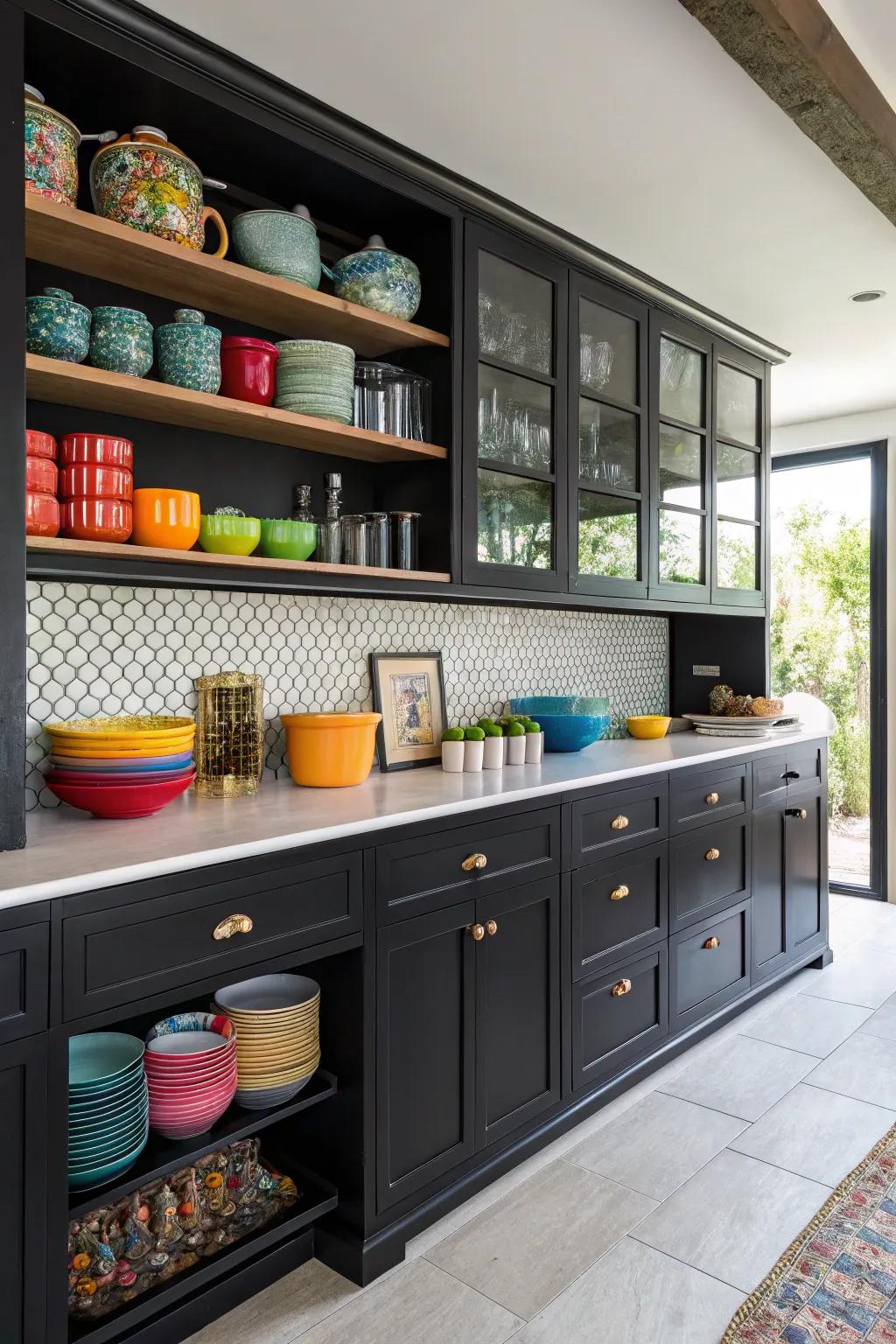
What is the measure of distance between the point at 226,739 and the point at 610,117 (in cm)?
175

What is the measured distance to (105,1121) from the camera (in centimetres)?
155

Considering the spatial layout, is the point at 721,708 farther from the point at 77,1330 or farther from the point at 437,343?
the point at 77,1330

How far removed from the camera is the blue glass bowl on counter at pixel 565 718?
305cm

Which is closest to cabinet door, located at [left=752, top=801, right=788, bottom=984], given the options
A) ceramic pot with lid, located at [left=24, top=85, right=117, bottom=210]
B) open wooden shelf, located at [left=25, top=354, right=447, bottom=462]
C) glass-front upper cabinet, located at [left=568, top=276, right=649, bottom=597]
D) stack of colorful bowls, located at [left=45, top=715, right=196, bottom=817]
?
glass-front upper cabinet, located at [left=568, top=276, right=649, bottom=597]

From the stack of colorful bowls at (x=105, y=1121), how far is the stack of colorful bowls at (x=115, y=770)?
0.48 m

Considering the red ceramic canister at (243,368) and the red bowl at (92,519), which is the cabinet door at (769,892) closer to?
the red ceramic canister at (243,368)

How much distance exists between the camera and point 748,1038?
3.08 meters

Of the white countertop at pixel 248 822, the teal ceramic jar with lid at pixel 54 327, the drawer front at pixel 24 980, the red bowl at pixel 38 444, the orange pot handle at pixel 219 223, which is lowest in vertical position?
the drawer front at pixel 24 980

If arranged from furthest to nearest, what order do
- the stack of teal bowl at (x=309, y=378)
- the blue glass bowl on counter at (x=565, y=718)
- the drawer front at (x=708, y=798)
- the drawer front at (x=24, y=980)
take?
1. the blue glass bowl on counter at (x=565, y=718)
2. the drawer front at (x=708, y=798)
3. the stack of teal bowl at (x=309, y=378)
4. the drawer front at (x=24, y=980)

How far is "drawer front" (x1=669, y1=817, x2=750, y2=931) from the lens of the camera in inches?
113

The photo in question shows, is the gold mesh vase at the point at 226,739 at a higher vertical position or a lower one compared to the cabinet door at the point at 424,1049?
higher

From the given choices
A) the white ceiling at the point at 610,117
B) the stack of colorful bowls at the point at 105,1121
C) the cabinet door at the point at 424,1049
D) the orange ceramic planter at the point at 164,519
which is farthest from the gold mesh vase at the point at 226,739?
the white ceiling at the point at 610,117

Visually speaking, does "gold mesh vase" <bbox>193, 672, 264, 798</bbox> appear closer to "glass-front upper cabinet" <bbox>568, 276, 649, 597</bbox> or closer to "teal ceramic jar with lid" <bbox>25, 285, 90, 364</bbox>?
"teal ceramic jar with lid" <bbox>25, 285, 90, 364</bbox>

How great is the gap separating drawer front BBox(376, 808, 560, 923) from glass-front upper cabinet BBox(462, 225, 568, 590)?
73cm
